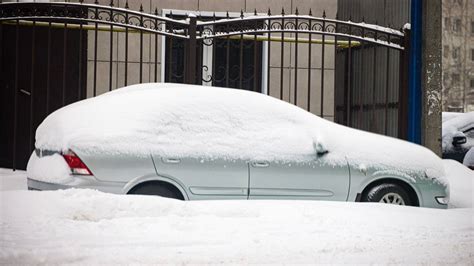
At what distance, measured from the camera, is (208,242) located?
5262 millimetres

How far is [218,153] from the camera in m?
6.63

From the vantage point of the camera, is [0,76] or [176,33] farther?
[0,76]

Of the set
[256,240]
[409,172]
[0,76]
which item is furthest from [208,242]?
[0,76]

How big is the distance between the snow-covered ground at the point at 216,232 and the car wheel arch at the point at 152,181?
0.44 m

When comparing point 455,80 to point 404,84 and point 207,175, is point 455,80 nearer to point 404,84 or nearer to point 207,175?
point 404,84

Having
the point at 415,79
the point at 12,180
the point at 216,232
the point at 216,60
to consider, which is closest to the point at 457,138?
the point at 415,79

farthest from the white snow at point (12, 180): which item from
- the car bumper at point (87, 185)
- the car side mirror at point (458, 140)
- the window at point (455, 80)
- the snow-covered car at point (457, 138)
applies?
the window at point (455, 80)

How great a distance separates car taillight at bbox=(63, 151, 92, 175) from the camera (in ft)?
20.5

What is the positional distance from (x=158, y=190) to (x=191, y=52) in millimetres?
3680

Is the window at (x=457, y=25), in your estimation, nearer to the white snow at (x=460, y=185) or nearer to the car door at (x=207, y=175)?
the white snow at (x=460, y=185)

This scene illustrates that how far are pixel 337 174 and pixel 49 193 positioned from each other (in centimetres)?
272

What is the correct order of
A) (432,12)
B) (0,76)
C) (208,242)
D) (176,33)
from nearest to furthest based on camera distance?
(208,242)
(432,12)
(176,33)
(0,76)

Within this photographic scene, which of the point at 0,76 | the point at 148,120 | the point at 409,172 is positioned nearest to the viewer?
the point at 148,120

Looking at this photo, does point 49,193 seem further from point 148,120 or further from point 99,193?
point 148,120
